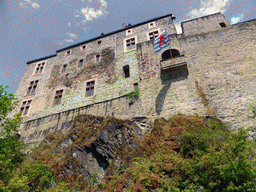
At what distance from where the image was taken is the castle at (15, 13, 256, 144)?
47.5 feet

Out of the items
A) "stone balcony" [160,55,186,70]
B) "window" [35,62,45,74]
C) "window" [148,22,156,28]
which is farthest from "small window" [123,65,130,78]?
"window" [35,62,45,74]

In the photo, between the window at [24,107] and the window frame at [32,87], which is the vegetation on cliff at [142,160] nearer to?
the window at [24,107]

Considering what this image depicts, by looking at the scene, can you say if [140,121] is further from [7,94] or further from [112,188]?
[7,94]

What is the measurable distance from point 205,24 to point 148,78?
31.7 feet

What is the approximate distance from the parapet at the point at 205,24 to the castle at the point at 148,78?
0.32ft

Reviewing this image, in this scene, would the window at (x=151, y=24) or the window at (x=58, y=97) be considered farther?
the window at (x=151, y=24)

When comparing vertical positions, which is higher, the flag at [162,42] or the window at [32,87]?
the window at [32,87]

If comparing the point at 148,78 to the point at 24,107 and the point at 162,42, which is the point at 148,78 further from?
the point at 24,107

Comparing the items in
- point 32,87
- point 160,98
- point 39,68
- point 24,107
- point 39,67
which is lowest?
point 160,98

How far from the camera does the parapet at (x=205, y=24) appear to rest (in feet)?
66.4

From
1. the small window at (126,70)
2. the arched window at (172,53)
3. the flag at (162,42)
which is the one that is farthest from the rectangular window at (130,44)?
the flag at (162,42)

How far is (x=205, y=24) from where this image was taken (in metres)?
20.7

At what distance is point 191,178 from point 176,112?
7.07 m

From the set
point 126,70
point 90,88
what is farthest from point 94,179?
point 126,70
